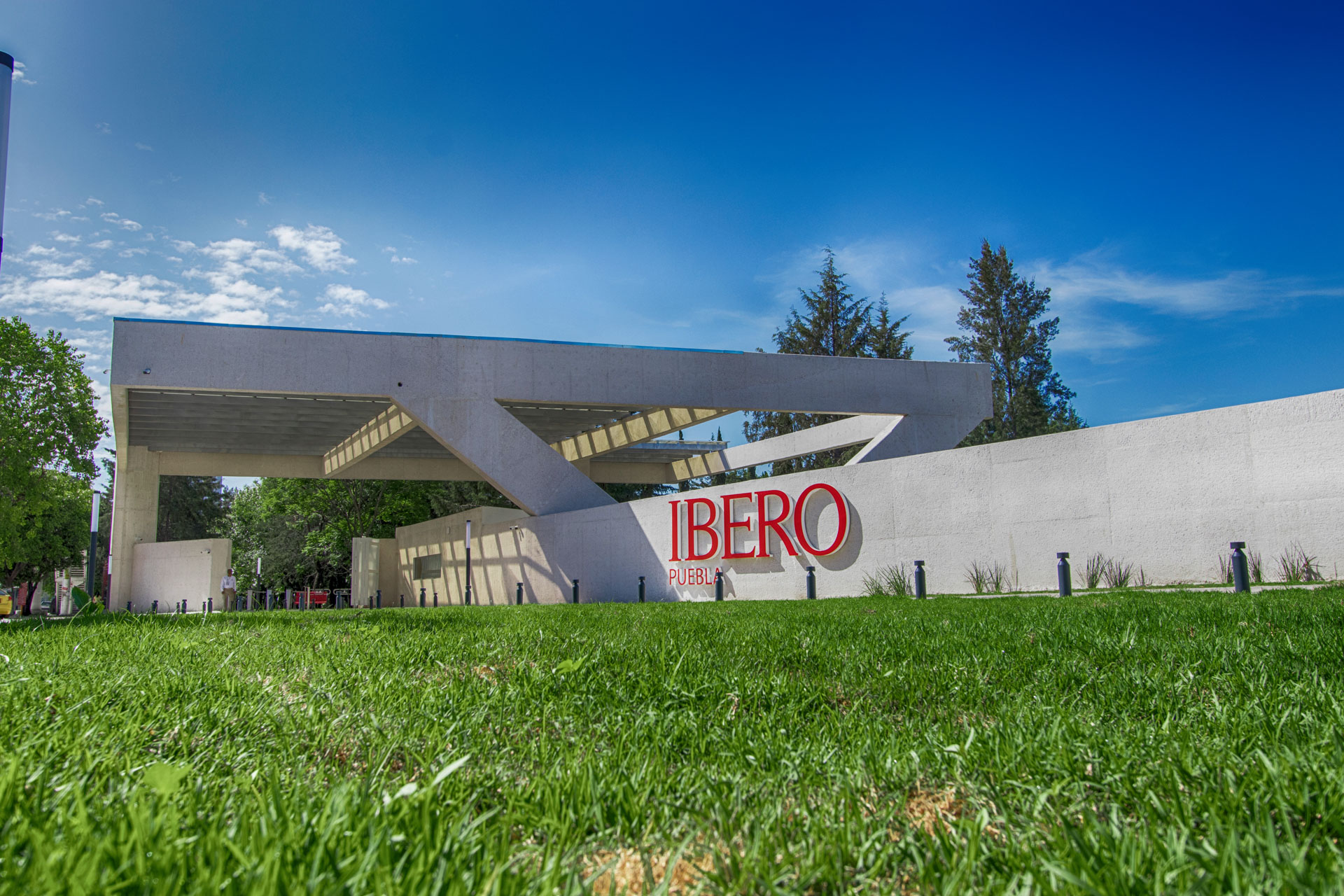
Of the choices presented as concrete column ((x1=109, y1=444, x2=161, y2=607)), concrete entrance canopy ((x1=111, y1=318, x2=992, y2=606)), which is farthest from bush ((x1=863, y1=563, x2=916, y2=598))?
concrete column ((x1=109, y1=444, x2=161, y2=607))

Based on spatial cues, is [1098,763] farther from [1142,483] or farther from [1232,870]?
[1142,483]

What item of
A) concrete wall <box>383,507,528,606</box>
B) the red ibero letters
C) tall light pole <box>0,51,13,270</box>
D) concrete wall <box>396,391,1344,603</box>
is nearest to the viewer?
tall light pole <box>0,51,13,270</box>

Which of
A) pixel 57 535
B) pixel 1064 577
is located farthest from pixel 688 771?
pixel 57 535

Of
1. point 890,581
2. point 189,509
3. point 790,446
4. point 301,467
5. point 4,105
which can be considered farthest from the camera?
point 189,509

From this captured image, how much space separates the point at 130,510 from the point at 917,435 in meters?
30.3

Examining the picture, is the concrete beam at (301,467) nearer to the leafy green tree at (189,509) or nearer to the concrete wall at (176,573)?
the concrete wall at (176,573)

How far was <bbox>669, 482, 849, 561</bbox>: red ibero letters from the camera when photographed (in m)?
20.5

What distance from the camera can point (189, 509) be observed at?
65.8 metres

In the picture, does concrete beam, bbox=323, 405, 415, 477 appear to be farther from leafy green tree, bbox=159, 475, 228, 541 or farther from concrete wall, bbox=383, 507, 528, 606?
leafy green tree, bbox=159, 475, 228, 541

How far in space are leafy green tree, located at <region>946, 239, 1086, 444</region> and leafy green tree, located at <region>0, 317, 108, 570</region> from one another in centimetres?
4440

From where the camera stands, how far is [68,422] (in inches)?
1510

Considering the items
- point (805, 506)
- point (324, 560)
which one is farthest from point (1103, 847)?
point (324, 560)

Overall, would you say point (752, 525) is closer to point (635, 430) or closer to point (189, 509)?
point (635, 430)

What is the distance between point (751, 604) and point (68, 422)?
37.6m
